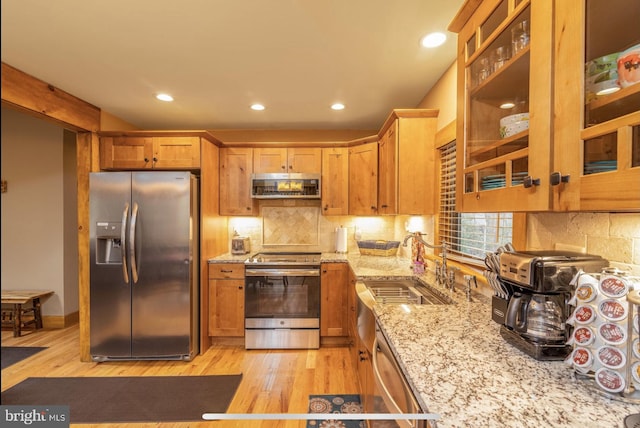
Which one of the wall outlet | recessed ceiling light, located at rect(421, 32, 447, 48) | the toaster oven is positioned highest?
recessed ceiling light, located at rect(421, 32, 447, 48)

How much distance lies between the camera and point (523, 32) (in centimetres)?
91

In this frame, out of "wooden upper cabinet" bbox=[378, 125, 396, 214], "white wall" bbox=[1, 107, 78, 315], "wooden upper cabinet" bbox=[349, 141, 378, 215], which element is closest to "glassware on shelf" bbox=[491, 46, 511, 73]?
"wooden upper cabinet" bbox=[378, 125, 396, 214]

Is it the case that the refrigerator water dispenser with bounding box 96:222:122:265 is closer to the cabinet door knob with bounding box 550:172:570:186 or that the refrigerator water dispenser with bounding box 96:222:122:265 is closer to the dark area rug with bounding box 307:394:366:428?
the dark area rug with bounding box 307:394:366:428

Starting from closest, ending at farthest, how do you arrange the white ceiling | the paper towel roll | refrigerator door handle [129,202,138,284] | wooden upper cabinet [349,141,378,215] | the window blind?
the white ceiling, the window blind, refrigerator door handle [129,202,138,284], wooden upper cabinet [349,141,378,215], the paper towel roll

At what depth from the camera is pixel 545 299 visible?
34.6 inches

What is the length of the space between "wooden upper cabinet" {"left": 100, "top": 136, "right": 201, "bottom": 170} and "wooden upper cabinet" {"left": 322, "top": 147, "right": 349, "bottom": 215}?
1407 mm

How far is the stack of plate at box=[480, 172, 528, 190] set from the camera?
889 mm

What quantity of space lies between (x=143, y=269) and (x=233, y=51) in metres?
2.10

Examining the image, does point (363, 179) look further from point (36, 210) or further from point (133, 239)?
point (36, 210)

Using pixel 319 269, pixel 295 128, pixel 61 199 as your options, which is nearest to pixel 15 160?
pixel 61 199

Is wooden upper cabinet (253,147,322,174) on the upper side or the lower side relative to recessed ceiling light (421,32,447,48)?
lower

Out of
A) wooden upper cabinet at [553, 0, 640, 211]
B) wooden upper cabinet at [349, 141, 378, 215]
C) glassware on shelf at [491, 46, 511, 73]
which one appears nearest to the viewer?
wooden upper cabinet at [553, 0, 640, 211]

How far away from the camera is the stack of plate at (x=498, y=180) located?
2.92 feet

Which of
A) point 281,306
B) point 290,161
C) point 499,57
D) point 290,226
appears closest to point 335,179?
point 290,161
